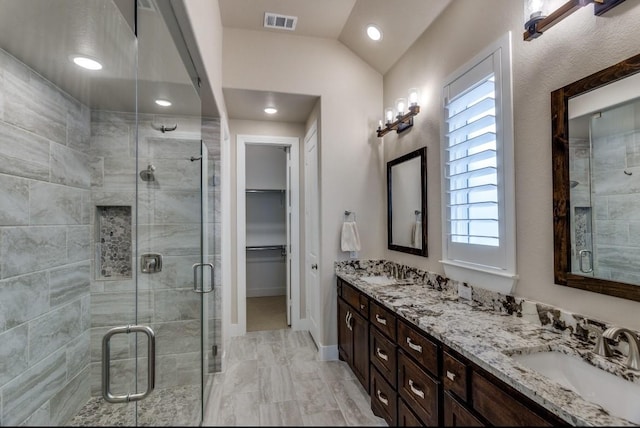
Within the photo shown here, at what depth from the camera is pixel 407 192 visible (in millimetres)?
2764

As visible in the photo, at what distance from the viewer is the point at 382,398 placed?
201cm

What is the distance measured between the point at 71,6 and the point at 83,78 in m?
0.52

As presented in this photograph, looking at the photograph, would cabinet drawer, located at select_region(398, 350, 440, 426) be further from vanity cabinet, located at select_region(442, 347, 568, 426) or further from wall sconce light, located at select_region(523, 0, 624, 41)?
wall sconce light, located at select_region(523, 0, 624, 41)

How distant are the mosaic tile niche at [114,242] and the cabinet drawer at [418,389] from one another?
1.89 metres

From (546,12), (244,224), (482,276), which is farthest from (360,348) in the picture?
(546,12)

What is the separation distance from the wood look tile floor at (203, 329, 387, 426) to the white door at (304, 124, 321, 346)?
0.91ft

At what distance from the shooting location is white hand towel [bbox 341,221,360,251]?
2990mm

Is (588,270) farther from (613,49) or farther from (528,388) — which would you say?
(613,49)

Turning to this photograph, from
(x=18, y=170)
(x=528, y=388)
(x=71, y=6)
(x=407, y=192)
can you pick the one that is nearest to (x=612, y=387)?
(x=528, y=388)

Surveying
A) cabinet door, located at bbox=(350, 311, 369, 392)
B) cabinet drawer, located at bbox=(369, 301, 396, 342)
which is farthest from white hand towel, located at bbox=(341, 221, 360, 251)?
cabinet drawer, located at bbox=(369, 301, 396, 342)

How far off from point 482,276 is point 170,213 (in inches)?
78.1

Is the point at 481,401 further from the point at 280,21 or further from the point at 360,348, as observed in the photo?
the point at 280,21

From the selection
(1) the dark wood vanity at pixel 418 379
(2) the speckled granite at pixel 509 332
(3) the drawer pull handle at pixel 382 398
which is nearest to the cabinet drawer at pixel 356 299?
(1) the dark wood vanity at pixel 418 379

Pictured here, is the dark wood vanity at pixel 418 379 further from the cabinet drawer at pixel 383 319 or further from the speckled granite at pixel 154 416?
the speckled granite at pixel 154 416
